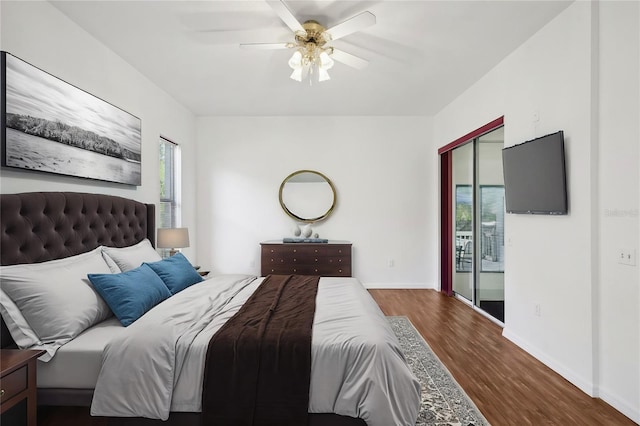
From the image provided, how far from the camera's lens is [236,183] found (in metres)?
5.44

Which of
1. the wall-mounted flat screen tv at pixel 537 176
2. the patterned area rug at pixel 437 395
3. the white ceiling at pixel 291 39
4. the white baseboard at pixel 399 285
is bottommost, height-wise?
the patterned area rug at pixel 437 395

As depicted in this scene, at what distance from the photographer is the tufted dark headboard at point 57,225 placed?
1.98 m

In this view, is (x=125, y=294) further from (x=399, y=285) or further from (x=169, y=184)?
(x=399, y=285)

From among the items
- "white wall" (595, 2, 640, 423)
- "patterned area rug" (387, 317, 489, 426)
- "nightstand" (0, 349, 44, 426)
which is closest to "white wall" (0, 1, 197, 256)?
"nightstand" (0, 349, 44, 426)

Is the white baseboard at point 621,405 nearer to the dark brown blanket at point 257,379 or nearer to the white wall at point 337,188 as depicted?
the dark brown blanket at point 257,379

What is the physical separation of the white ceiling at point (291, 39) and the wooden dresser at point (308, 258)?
2.03 m

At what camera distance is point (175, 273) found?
9.25 ft

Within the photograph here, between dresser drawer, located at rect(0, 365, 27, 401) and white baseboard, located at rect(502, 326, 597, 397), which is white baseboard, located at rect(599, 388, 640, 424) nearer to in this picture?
white baseboard, located at rect(502, 326, 597, 397)

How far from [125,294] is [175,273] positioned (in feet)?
2.25

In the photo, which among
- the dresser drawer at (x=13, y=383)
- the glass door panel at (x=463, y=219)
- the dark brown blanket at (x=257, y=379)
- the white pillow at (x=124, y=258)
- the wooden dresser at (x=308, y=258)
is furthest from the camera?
the wooden dresser at (x=308, y=258)

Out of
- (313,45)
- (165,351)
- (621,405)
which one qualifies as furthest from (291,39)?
(621,405)

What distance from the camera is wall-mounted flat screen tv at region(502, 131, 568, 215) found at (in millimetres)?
2551

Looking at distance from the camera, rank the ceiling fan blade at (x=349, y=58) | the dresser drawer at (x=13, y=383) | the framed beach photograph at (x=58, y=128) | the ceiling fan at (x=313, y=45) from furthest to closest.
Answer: the ceiling fan blade at (x=349, y=58), the ceiling fan at (x=313, y=45), the framed beach photograph at (x=58, y=128), the dresser drawer at (x=13, y=383)

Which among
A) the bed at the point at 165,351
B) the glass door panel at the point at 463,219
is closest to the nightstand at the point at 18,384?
the bed at the point at 165,351
